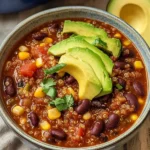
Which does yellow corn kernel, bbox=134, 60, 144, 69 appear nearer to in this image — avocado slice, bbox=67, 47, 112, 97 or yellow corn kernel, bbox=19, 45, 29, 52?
avocado slice, bbox=67, 47, 112, 97

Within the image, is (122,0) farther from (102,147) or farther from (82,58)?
(102,147)

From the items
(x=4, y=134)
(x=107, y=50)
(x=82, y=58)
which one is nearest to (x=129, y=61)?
(x=107, y=50)

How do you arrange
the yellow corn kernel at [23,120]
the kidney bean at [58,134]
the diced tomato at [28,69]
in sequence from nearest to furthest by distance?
the kidney bean at [58,134] → the yellow corn kernel at [23,120] → the diced tomato at [28,69]

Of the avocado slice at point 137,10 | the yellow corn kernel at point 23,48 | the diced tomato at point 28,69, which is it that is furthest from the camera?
the avocado slice at point 137,10

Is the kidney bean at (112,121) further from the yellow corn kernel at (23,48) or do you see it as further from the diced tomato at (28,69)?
the yellow corn kernel at (23,48)

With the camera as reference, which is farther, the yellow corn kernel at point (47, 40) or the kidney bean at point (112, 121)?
the yellow corn kernel at point (47, 40)

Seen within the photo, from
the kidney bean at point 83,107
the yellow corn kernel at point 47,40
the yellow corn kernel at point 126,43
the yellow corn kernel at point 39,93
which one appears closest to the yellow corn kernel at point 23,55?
the yellow corn kernel at point 47,40
